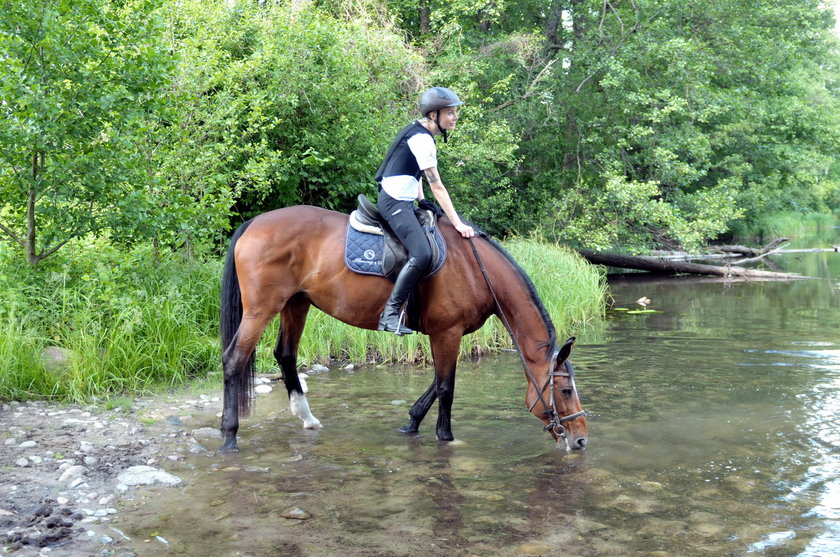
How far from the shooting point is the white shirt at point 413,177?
235 inches

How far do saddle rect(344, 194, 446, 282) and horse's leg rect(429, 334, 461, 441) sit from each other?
2.02 feet

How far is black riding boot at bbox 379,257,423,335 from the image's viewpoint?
6031 mm

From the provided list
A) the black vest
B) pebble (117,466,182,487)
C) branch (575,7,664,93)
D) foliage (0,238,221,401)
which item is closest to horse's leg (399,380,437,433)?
the black vest

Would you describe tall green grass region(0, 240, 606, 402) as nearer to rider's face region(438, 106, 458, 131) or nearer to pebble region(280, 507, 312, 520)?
pebble region(280, 507, 312, 520)

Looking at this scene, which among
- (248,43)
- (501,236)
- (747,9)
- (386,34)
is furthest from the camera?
(747,9)

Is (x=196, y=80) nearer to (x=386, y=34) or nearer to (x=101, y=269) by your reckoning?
(x=101, y=269)

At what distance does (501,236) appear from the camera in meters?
20.5

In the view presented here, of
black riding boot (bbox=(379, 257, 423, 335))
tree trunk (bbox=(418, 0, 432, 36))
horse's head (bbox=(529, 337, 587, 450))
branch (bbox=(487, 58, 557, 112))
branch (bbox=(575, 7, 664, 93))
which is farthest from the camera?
branch (bbox=(575, 7, 664, 93))

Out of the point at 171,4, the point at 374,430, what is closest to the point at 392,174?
the point at 374,430

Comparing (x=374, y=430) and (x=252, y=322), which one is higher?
(x=252, y=322)

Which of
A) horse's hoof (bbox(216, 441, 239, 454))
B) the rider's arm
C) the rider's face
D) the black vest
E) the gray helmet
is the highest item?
the gray helmet

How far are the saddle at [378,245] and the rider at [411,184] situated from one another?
10 cm

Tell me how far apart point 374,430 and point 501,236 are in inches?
567

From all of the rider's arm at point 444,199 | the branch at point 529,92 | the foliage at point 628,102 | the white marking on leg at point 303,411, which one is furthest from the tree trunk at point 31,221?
the branch at point 529,92
